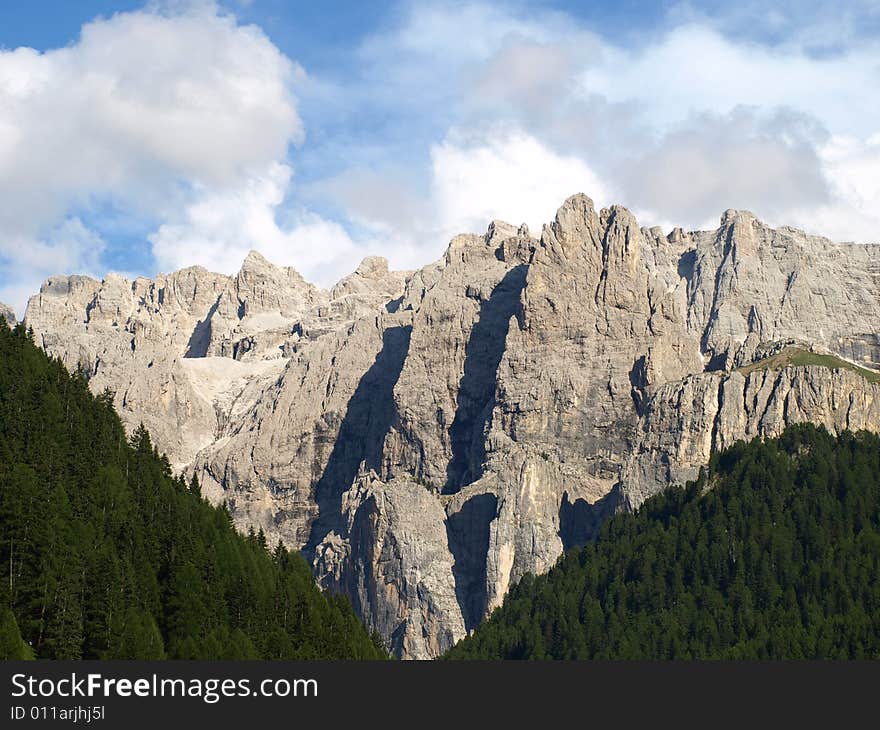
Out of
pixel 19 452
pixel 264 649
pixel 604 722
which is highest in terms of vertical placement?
pixel 19 452

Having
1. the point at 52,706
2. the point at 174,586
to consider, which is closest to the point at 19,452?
the point at 174,586

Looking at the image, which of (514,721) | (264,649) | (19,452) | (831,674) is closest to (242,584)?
Answer: (264,649)

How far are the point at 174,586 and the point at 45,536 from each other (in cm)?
1754

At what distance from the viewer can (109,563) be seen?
15538 centimetres

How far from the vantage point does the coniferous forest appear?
144750 millimetres

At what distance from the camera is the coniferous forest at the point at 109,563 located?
145 metres

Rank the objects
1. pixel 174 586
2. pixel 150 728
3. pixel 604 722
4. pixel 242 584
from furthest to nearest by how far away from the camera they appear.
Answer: pixel 242 584 < pixel 174 586 < pixel 604 722 < pixel 150 728

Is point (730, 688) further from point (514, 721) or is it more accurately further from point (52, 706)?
point (52, 706)

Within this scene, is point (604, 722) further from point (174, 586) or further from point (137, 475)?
point (137, 475)

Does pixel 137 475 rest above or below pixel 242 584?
above

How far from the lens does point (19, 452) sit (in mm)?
169000

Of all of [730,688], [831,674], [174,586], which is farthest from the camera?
[174,586]

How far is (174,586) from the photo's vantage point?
166 m

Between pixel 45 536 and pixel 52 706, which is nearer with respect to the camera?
pixel 52 706
